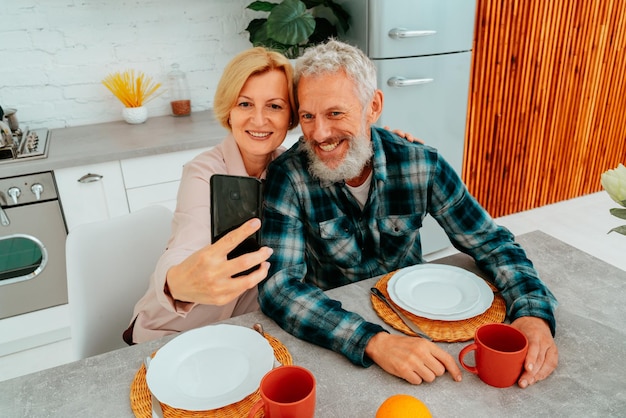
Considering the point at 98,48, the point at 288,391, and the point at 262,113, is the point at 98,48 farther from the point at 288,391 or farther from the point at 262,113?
the point at 288,391

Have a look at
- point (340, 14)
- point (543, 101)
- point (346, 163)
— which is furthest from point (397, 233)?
point (543, 101)

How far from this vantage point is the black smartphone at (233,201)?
0.85 meters

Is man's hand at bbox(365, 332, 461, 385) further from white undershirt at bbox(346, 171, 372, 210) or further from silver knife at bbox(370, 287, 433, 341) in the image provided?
white undershirt at bbox(346, 171, 372, 210)

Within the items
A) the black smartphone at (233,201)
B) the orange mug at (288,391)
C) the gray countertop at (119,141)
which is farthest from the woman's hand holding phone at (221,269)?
the gray countertop at (119,141)

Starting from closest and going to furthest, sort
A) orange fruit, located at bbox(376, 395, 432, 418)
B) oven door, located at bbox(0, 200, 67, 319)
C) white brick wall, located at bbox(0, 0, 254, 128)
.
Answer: orange fruit, located at bbox(376, 395, 432, 418) → oven door, located at bbox(0, 200, 67, 319) → white brick wall, located at bbox(0, 0, 254, 128)

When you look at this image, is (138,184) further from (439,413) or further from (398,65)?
(439,413)

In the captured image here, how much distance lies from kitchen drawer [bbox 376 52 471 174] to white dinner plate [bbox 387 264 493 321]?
138 centimetres

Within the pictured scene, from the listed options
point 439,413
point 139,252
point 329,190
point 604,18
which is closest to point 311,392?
point 439,413

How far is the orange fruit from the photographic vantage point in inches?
28.1

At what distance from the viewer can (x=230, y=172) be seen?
1329 mm

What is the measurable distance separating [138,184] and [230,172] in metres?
1.01

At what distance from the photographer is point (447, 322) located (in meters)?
1.04

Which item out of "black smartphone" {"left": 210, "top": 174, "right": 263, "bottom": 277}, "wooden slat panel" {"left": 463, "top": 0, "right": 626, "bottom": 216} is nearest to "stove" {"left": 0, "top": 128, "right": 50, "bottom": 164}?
"black smartphone" {"left": 210, "top": 174, "right": 263, "bottom": 277}

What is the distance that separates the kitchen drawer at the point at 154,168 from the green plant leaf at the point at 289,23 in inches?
25.3
